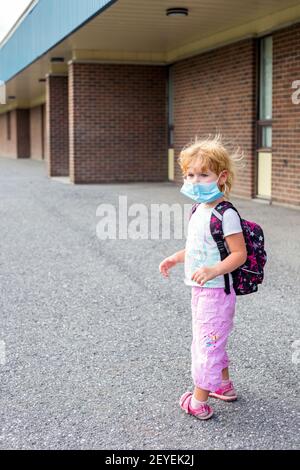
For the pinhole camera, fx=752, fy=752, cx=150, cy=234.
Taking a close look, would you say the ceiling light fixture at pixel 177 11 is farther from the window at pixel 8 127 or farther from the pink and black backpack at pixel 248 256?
the window at pixel 8 127

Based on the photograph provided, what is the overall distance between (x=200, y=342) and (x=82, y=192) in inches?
512

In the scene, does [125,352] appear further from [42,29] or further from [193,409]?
[42,29]

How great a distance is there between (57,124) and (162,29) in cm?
819

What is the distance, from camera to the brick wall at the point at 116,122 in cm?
1859

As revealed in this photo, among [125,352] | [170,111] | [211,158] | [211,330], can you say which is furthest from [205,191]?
[170,111]

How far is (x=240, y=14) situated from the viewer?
1316 cm

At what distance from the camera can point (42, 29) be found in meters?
18.4

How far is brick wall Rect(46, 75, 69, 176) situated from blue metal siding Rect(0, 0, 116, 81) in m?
1.09

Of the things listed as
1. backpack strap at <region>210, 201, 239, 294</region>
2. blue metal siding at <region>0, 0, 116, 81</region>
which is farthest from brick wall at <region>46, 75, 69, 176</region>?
backpack strap at <region>210, 201, 239, 294</region>

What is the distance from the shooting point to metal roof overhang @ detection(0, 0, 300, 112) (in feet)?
40.5

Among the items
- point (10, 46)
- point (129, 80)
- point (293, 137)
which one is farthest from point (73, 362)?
point (10, 46)

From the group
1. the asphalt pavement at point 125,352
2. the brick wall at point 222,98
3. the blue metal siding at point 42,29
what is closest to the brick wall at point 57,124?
the blue metal siding at point 42,29

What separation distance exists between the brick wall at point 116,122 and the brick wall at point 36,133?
1616 cm

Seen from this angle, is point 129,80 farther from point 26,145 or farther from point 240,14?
point 26,145
